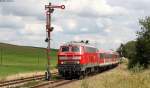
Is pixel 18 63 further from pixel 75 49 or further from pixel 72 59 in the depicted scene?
pixel 72 59

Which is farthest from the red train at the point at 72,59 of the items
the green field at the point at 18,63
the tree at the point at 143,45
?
the tree at the point at 143,45

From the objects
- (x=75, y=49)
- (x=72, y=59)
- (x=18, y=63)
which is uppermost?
(x=18, y=63)

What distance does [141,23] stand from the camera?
63.0m

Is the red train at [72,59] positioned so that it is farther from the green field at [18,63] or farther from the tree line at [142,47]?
the tree line at [142,47]

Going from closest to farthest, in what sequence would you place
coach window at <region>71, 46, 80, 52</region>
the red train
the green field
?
the red train < coach window at <region>71, 46, 80, 52</region> < the green field

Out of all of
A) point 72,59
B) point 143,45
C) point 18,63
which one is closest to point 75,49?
point 72,59

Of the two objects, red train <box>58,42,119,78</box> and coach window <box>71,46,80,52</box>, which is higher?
coach window <box>71,46,80,52</box>

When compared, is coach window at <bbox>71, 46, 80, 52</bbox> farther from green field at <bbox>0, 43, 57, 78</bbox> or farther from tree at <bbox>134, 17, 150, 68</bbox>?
tree at <bbox>134, 17, 150, 68</bbox>

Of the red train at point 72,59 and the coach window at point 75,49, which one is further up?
the coach window at point 75,49

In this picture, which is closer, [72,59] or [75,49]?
[72,59]

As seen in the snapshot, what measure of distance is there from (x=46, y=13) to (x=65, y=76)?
815cm

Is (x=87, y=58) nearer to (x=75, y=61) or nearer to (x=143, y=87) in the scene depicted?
(x=75, y=61)

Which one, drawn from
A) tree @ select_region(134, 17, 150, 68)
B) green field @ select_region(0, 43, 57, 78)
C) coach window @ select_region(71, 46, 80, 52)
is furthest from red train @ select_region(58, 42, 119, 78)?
tree @ select_region(134, 17, 150, 68)

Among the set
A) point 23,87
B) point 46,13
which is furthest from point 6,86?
point 46,13
